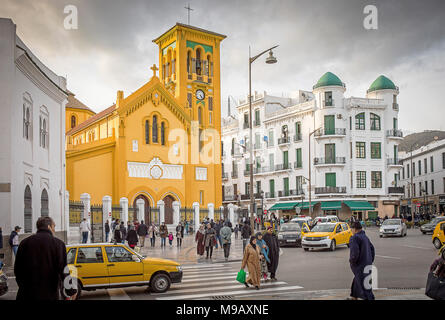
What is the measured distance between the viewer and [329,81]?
54.9m

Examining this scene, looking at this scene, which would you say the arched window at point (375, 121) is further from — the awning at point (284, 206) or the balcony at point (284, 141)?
the awning at point (284, 206)

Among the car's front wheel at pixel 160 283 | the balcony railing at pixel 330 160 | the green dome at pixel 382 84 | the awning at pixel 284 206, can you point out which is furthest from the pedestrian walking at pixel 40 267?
the green dome at pixel 382 84

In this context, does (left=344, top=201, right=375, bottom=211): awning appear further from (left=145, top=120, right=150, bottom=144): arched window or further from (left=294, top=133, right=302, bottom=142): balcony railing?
(left=145, top=120, right=150, bottom=144): arched window

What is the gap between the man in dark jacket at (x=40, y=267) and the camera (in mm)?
6570

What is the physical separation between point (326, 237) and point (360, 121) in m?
32.8

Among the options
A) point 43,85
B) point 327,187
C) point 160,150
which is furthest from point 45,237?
point 327,187

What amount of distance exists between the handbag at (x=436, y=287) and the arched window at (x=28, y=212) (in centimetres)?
1775

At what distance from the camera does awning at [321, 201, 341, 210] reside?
53.4 m

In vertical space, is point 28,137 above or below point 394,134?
below

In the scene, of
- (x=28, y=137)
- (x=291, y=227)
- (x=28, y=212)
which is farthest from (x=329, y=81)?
(x=28, y=212)

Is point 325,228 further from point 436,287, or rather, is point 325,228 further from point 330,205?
point 330,205

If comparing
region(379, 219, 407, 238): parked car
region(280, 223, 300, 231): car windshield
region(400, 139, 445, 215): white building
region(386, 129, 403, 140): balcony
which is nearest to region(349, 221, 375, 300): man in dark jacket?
region(280, 223, 300, 231): car windshield

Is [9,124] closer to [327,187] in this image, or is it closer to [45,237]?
[45,237]

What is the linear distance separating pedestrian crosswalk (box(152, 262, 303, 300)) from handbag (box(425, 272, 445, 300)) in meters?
4.90
